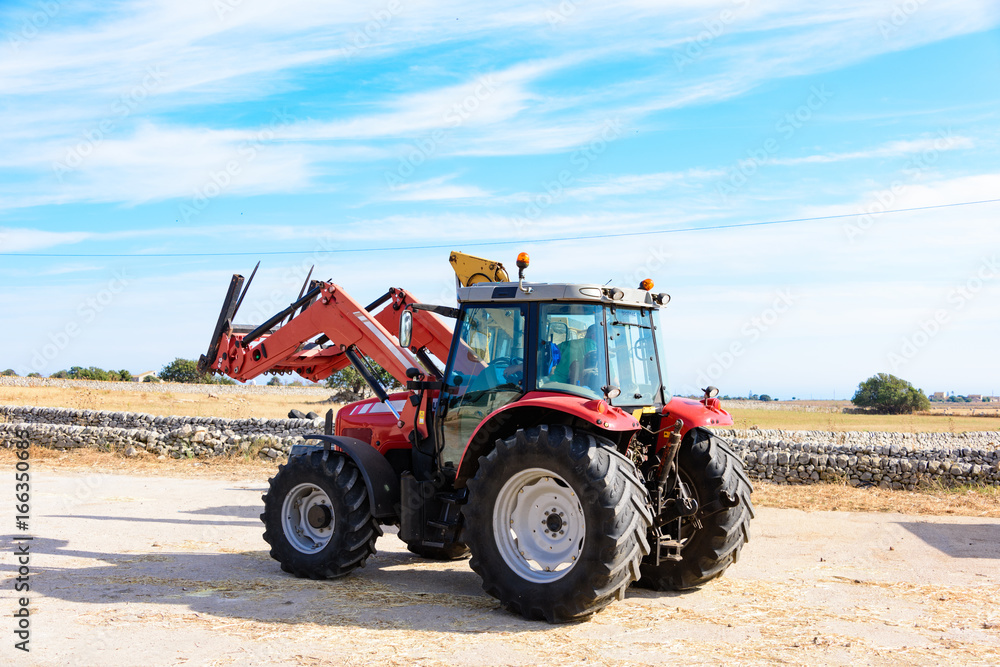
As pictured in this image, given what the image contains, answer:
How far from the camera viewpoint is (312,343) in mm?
10227

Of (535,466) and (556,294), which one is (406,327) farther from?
(535,466)

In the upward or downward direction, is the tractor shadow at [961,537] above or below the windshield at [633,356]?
below

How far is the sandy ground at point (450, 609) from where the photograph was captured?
17.8 feet

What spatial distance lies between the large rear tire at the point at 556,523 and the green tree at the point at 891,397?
57.4 meters

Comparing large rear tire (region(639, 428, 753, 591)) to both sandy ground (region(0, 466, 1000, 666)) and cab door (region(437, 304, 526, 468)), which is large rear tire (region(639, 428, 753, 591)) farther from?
cab door (region(437, 304, 526, 468))

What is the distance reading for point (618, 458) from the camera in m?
6.20

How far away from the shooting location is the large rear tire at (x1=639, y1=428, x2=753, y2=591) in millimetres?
7242

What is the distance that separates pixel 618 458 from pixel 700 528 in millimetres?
1679

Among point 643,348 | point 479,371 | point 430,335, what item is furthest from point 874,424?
point 479,371

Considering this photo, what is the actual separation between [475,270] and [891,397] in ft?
188

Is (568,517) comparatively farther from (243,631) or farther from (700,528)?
(243,631)

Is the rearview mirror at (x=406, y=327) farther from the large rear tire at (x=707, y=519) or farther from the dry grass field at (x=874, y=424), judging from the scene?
the dry grass field at (x=874, y=424)

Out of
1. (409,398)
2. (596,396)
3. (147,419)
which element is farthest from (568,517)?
(147,419)

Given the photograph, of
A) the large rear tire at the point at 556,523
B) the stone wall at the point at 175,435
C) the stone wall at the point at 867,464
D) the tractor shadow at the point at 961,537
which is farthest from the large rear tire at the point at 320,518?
the stone wall at the point at 175,435
